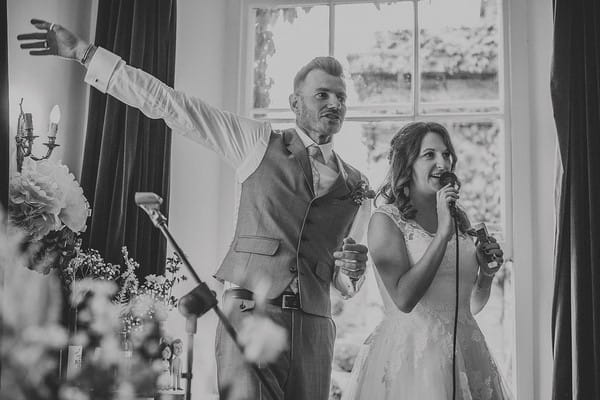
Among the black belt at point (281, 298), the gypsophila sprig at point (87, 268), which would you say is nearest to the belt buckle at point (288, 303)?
the black belt at point (281, 298)

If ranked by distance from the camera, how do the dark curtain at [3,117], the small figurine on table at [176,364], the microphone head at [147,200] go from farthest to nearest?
the small figurine on table at [176,364] < the dark curtain at [3,117] < the microphone head at [147,200]

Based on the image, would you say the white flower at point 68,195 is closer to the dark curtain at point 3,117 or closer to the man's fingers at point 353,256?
the dark curtain at point 3,117

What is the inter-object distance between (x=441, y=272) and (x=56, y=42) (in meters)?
1.27

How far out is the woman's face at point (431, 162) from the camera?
7.14ft

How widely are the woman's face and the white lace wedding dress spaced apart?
0.42 feet

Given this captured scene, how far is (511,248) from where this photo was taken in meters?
3.08

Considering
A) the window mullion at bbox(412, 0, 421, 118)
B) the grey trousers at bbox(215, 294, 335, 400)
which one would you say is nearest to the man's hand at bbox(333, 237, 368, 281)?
the grey trousers at bbox(215, 294, 335, 400)

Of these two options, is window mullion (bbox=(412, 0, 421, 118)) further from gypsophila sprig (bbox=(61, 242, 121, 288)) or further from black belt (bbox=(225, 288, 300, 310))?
gypsophila sprig (bbox=(61, 242, 121, 288))

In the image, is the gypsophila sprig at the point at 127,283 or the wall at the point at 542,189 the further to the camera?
the wall at the point at 542,189

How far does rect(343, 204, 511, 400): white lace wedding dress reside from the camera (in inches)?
79.5

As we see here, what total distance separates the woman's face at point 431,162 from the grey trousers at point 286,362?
0.53 m

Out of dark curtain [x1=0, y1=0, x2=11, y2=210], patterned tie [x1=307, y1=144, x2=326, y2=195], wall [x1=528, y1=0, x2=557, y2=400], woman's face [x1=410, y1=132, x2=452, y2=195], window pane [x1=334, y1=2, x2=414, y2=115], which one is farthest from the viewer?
window pane [x1=334, y1=2, x2=414, y2=115]

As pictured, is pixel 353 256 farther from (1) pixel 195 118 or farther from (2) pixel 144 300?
(2) pixel 144 300

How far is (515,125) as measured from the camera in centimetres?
312
